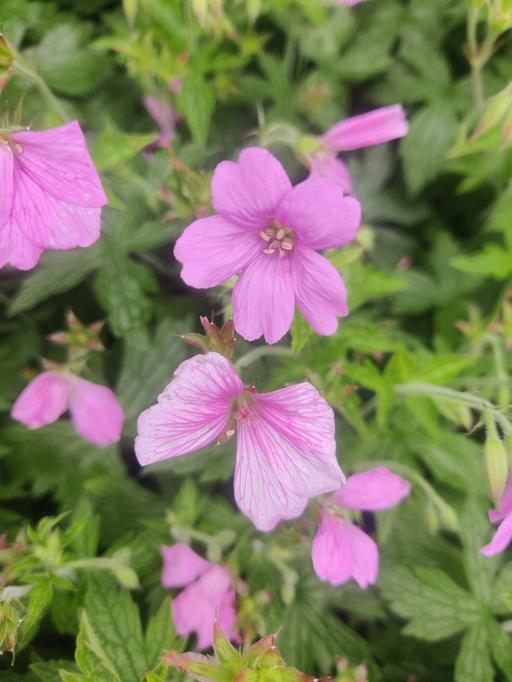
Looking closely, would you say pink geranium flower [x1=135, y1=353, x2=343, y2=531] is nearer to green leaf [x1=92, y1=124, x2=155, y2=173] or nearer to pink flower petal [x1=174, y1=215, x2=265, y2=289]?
pink flower petal [x1=174, y1=215, x2=265, y2=289]

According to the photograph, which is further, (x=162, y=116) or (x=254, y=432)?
(x=162, y=116)

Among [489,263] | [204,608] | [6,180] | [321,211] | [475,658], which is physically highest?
[6,180]

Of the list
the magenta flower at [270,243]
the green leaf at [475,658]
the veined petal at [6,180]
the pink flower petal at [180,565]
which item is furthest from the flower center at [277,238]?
the green leaf at [475,658]

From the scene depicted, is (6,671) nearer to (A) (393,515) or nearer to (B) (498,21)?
(A) (393,515)

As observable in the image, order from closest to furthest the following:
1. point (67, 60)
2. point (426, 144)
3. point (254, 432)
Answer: point (254, 432), point (67, 60), point (426, 144)

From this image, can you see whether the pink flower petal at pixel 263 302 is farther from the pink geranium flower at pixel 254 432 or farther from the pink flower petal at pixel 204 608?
the pink flower petal at pixel 204 608

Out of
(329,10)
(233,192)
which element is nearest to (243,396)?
(233,192)

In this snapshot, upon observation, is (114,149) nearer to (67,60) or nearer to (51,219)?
(51,219)

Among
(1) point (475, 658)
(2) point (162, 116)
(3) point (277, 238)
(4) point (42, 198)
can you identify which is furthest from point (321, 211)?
(1) point (475, 658)
